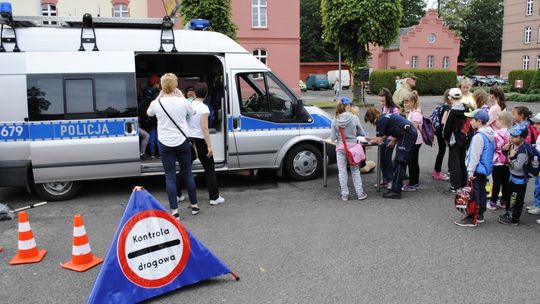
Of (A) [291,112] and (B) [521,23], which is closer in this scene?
(A) [291,112]

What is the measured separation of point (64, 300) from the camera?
439cm

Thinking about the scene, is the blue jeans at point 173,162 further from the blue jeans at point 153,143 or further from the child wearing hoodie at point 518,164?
the child wearing hoodie at point 518,164

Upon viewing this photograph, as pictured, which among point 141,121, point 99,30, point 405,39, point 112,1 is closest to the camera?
point 99,30

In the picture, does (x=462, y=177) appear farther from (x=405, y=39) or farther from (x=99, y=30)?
(x=405, y=39)

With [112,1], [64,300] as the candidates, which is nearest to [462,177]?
[64,300]

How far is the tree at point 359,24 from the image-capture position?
77.7 feet

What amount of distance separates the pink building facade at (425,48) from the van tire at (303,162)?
4958 centimetres

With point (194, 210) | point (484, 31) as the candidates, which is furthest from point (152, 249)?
point (484, 31)

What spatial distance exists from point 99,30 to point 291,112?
3.37 metres

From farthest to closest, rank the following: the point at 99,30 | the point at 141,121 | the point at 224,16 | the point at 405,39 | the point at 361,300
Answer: the point at 405,39, the point at 224,16, the point at 141,121, the point at 99,30, the point at 361,300

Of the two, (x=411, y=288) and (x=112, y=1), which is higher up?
(x=112, y=1)

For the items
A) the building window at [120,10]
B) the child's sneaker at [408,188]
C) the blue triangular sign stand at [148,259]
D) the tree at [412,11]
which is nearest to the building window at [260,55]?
the building window at [120,10]

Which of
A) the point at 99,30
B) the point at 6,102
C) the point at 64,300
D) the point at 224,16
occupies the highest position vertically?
the point at 224,16

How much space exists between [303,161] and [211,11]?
13.0 m
